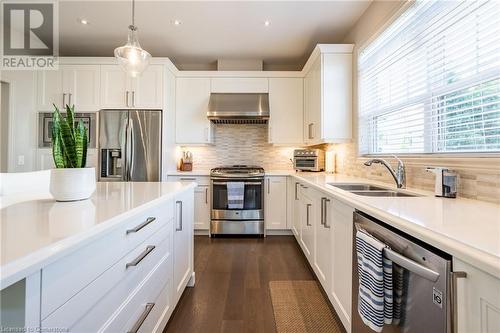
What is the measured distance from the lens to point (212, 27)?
2914 mm

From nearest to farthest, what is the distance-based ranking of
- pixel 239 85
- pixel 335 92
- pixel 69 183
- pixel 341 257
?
pixel 69 183
pixel 341 257
pixel 335 92
pixel 239 85

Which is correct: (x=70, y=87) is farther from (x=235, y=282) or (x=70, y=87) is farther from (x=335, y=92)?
(x=335, y=92)

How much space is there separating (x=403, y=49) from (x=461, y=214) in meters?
1.55

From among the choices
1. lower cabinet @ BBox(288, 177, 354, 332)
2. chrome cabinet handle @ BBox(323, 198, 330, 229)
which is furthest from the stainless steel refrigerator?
chrome cabinet handle @ BBox(323, 198, 330, 229)

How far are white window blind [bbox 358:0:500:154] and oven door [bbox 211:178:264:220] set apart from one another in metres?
1.60

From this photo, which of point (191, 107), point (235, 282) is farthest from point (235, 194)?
point (191, 107)

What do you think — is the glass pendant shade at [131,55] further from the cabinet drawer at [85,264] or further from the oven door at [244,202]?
the oven door at [244,202]

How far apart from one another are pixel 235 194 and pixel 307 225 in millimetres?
1219

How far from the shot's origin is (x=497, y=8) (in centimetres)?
117

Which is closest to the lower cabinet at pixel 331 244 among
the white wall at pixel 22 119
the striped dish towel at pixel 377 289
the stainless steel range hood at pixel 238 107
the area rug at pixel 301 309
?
the area rug at pixel 301 309

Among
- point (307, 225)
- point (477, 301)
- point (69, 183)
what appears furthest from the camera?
point (307, 225)

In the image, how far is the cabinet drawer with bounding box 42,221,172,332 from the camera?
2.17 feet

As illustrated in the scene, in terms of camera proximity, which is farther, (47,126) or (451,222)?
(47,126)

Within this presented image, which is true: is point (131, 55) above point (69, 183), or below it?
above
